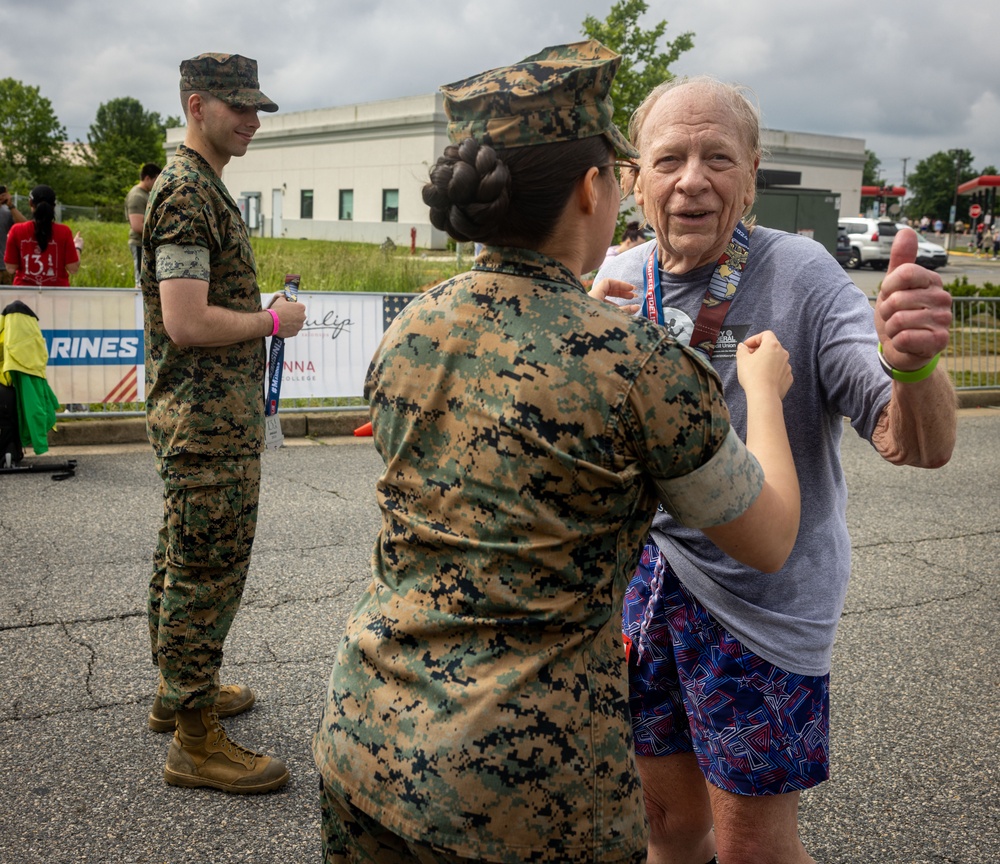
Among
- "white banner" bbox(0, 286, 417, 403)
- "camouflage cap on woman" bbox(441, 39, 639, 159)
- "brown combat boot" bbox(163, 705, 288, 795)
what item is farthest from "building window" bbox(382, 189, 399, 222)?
"camouflage cap on woman" bbox(441, 39, 639, 159)

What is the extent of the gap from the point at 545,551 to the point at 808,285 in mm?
1145

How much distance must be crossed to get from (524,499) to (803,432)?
104 cm

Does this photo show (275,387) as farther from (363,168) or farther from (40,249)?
(363,168)

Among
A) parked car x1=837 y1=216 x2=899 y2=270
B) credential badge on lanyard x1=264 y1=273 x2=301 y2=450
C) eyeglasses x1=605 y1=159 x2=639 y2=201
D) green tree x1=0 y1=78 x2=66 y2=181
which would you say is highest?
green tree x1=0 y1=78 x2=66 y2=181

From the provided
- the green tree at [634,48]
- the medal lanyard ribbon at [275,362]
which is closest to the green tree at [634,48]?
the green tree at [634,48]

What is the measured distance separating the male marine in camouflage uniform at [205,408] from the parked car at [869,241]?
3876cm

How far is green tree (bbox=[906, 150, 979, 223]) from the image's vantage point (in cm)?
10425

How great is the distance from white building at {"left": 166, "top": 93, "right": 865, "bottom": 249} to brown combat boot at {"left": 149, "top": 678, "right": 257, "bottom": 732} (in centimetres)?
4117

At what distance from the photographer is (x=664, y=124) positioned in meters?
2.45

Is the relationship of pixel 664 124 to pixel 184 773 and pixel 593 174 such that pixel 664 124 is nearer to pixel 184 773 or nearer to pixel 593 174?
pixel 593 174

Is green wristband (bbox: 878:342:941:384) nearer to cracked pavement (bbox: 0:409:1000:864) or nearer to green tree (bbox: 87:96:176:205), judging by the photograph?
cracked pavement (bbox: 0:409:1000:864)

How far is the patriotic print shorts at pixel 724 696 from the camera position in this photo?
224 centimetres

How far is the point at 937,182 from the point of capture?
364ft

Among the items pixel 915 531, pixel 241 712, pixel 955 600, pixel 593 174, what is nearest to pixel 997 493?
pixel 915 531
